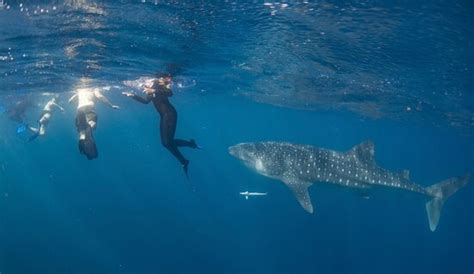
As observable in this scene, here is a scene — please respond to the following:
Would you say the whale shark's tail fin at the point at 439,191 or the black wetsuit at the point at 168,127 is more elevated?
the black wetsuit at the point at 168,127

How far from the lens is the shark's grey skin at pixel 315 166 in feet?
51.0


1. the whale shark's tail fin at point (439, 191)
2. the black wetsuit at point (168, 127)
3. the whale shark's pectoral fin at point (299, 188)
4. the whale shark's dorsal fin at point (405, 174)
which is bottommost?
the whale shark's tail fin at point (439, 191)

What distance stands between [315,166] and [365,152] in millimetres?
2230

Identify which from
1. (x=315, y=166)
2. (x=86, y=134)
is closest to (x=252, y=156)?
(x=315, y=166)

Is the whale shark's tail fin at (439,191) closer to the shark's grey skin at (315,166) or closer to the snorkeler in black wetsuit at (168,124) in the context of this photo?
the shark's grey skin at (315,166)

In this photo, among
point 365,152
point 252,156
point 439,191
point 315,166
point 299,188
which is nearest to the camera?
point 299,188

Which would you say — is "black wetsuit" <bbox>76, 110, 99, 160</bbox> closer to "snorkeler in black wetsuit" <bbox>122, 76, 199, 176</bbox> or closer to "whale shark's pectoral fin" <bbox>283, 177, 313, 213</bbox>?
"snorkeler in black wetsuit" <bbox>122, 76, 199, 176</bbox>

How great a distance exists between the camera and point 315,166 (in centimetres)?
1566

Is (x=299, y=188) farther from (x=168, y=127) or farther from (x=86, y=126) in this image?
(x=86, y=126)

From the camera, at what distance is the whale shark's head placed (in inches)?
623

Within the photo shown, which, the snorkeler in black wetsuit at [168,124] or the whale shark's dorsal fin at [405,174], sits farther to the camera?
the whale shark's dorsal fin at [405,174]

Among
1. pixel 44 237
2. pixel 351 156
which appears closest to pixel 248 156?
pixel 351 156

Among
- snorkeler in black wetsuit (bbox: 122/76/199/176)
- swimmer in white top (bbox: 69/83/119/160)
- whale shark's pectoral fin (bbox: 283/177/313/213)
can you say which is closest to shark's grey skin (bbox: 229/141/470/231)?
whale shark's pectoral fin (bbox: 283/177/313/213)

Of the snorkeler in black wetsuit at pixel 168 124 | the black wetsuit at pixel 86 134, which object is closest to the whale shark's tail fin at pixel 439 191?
the snorkeler in black wetsuit at pixel 168 124
